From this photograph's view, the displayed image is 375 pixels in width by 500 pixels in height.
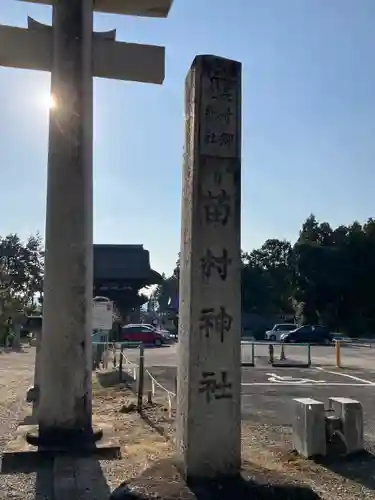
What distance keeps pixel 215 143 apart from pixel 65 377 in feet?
11.8

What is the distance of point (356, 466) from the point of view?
6.81 meters

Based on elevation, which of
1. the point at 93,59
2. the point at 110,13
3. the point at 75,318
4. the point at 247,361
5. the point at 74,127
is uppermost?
the point at 110,13

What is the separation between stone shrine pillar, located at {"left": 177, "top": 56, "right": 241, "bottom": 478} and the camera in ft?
16.5

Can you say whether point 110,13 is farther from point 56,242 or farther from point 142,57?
point 56,242

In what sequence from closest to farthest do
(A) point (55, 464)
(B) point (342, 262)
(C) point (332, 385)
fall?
(A) point (55, 464) → (C) point (332, 385) → (B) point (342, 262)

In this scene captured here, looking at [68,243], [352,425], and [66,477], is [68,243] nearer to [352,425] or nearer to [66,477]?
[66,477]

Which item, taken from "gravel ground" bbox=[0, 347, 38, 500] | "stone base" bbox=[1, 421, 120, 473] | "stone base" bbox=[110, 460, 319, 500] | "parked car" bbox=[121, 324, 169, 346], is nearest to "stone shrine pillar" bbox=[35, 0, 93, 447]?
"stone base" bbox=[1, 421, 120, 473]

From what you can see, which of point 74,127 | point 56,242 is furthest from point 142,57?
point 56,242

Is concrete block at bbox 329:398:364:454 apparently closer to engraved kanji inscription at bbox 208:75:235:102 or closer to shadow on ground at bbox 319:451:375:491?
shadow on ground at bbox 319:451:375:491

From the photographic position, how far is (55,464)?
254 inches

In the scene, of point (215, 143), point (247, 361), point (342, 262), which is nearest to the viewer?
point (215, 143)

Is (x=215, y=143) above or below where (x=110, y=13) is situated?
below

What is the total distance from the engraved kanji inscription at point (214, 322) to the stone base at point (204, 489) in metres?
1.17

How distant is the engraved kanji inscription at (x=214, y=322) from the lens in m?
5.09
